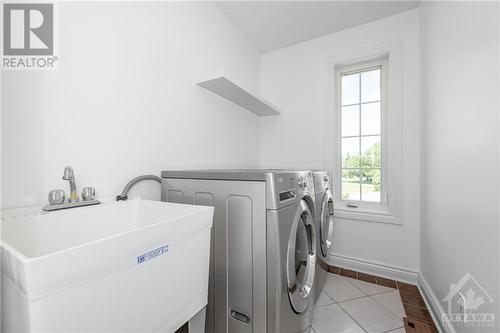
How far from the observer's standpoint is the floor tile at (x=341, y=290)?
167 centimetres

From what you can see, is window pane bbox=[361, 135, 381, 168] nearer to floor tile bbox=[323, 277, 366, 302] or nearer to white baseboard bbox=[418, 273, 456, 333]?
white baseboard bbox=[418, 273, 456, 333]

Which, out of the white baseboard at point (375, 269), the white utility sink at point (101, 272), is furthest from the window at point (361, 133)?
the white utility sink at point (101, 272)

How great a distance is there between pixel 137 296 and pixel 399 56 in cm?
249

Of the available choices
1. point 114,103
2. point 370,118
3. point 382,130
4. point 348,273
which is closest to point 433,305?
point 348,273

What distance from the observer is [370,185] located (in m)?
2.13

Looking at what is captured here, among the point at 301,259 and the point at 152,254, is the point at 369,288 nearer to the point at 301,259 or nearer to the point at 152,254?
the point at 301,259

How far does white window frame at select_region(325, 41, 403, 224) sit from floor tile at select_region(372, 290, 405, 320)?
1.92 feet

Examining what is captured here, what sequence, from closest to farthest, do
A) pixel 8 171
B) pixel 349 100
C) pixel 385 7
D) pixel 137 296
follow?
pixel 137 296, pixel 8 171, pixel 385 7, pixel 349 100

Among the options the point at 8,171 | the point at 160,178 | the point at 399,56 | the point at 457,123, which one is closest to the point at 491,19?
the point at 457,123

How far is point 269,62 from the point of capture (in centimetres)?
257

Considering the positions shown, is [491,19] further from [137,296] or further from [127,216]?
[127,216]

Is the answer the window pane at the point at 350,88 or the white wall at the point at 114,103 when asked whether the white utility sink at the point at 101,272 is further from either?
the window pane at the point at 350,88

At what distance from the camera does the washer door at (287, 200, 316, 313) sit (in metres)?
0.99

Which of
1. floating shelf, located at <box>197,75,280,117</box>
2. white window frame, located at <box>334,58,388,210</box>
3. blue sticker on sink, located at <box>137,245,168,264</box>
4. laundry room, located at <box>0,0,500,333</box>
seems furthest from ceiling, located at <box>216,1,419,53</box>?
blue sticker on sink, located at <box>137,245,168,264</box>
